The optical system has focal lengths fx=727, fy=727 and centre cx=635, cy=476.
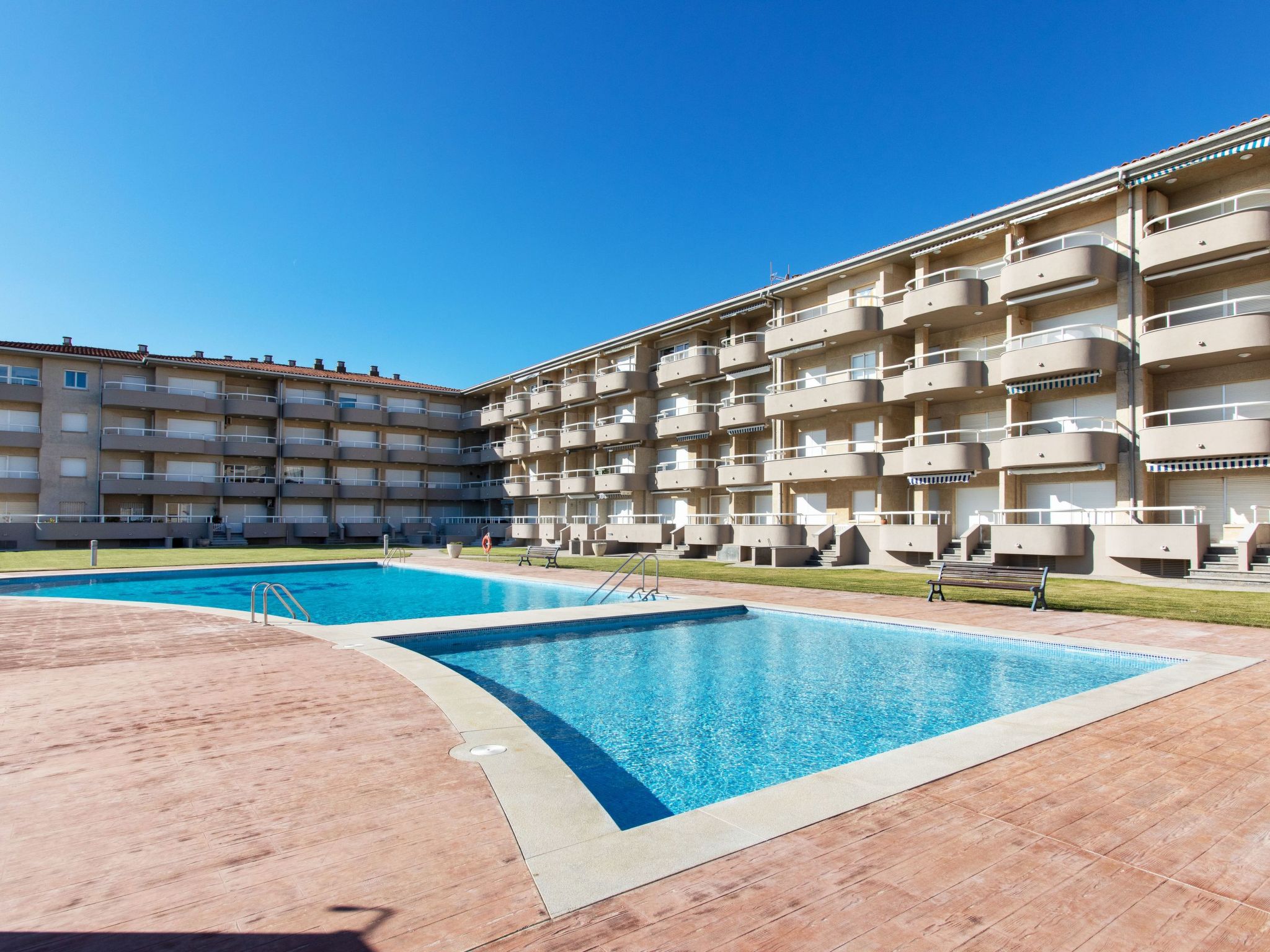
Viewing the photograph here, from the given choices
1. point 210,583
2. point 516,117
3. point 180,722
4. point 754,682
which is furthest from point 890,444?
point 180,722

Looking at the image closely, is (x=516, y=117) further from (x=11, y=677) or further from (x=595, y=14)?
(x=11, y=677)

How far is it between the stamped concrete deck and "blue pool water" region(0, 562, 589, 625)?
9.83 m

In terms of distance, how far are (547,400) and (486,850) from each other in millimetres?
44373

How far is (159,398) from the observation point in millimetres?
45312

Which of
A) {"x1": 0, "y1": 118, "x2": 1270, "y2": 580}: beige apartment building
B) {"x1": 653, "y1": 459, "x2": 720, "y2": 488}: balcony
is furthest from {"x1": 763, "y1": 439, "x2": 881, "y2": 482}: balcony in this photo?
{"x1": 653, "y1": 459, "x2": 720, "y2": 488}: balcony

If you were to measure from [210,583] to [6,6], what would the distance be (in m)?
16.3

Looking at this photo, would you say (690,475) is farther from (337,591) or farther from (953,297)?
(337,591)

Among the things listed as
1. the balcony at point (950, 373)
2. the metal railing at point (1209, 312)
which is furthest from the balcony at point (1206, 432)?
the balcony at point (950, 373)

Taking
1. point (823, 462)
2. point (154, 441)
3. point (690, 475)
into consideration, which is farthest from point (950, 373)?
point (154, 441)

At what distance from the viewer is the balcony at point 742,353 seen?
117 feet

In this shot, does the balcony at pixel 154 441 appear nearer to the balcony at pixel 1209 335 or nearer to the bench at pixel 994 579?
the bench at pixel 994 579

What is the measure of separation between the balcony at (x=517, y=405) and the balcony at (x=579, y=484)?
6513 millimetres

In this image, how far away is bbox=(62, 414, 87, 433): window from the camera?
4372 centimetres

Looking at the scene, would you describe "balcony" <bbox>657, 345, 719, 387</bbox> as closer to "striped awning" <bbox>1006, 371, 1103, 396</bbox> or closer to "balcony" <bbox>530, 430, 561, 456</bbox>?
"balcony" <bbox>530, 430, 561, 456</bbox>
